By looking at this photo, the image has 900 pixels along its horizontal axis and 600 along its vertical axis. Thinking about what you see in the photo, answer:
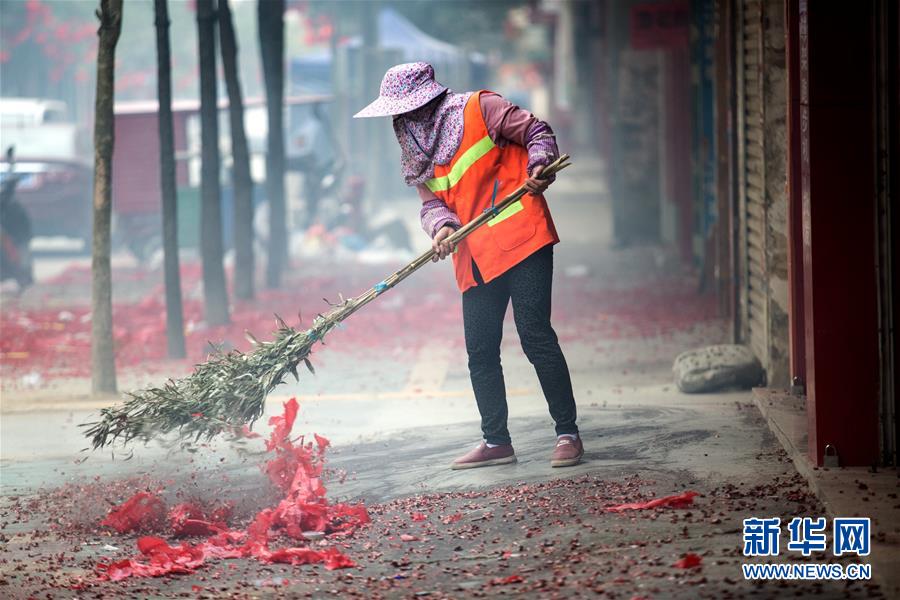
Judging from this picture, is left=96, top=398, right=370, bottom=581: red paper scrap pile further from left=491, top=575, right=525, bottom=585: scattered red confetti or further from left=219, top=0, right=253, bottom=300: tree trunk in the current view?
left=219, top=0, right=253, bottom=300: tree trunk

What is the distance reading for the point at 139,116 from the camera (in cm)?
1878

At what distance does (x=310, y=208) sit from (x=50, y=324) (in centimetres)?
765

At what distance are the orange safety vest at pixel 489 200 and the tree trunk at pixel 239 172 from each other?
7975 millimetres

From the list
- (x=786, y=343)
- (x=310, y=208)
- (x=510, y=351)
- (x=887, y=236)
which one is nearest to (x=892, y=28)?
(x=887, y=236)

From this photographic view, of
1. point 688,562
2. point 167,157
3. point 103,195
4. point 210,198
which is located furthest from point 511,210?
point 210,198

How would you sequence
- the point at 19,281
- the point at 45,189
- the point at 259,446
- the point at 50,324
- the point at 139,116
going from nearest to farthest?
the point at 259,446, the point at 50,324, the point at 19,281, the point at 139,116, the point at 45,189

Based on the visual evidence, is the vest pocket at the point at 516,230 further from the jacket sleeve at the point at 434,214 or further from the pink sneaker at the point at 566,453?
the pink sneaker at the point at 566,453

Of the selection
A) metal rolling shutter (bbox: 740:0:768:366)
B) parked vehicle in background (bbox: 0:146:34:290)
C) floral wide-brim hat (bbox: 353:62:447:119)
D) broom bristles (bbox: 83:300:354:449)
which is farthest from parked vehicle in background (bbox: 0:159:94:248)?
floral wide-brim hat (bbox: 353:62:447:119)

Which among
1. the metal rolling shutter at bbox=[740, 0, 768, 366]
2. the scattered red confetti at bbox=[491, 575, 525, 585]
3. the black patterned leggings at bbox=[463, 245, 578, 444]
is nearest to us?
the scattered red confetti at bbox=[491, 575, 525, 585]

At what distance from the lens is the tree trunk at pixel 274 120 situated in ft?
52.4

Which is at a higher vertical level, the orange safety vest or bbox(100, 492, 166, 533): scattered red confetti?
the orange safety vest

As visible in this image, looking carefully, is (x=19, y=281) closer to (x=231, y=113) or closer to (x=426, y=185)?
(x=231, y=113)

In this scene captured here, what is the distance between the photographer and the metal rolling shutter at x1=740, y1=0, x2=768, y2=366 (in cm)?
873

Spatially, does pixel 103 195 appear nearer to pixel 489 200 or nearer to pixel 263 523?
pixel 489 200
